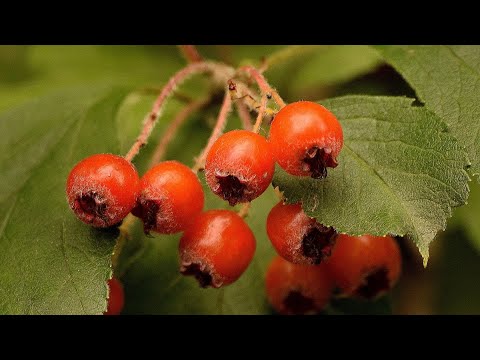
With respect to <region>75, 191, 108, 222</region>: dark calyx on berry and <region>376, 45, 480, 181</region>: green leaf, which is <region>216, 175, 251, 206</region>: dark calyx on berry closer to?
<region>75, 191, 108, 222</region>: dark calyx on berry

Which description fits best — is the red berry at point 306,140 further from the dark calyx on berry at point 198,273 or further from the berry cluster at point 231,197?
the dark calyx on berry at point 198,273

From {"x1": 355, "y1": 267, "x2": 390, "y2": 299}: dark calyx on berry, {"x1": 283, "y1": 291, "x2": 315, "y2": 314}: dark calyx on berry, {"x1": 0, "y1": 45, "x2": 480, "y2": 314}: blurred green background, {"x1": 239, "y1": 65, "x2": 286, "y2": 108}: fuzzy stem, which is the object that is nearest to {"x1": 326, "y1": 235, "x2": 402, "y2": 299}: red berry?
{"x1": 355, "y1": 267, "x2": 390, "y2": 299}: dark calyx on berry

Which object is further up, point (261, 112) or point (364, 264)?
point (261, 112)

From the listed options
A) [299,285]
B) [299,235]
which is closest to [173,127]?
[299,285]

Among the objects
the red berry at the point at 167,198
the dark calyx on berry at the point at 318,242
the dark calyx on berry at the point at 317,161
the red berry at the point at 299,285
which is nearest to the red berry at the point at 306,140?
the dark calyx on berry at the point at 317,161

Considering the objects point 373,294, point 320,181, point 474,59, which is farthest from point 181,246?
point 474,59

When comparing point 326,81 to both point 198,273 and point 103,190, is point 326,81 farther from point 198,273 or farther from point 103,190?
point 103,190
